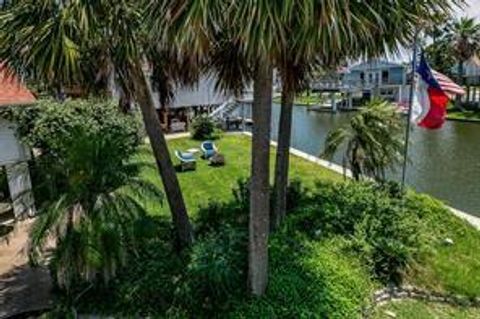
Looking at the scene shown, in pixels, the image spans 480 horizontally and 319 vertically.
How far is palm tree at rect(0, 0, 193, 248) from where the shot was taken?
806 centimetres

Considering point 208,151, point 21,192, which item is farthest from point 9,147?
point 208,151

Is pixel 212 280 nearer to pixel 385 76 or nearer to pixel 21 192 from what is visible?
pixel 21 192

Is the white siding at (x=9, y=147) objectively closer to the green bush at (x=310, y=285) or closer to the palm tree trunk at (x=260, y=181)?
the green bush at (x=310, y=285)

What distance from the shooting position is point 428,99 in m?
12.7

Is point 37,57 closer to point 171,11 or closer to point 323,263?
point 171,11

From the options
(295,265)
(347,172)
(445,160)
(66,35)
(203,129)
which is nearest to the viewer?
(66,35)

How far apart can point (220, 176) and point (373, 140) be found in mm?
7482

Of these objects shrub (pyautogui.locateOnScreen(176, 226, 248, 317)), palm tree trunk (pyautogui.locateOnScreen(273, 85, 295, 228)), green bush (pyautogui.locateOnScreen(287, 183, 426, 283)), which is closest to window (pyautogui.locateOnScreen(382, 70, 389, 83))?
green bush (pyautogui.locateOnScreen(287, 183, 426, 283))

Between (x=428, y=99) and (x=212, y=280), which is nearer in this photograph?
(x=212, y=280)

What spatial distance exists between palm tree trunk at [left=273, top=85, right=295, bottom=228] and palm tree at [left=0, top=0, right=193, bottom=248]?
334cm

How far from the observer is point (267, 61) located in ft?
21.8

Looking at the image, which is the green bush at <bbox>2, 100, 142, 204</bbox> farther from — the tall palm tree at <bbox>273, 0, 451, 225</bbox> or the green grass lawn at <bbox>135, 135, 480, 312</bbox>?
the tall palm tree at <bbox>273, 0, 451, 225</bbox>

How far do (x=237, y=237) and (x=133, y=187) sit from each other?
80.6 inches

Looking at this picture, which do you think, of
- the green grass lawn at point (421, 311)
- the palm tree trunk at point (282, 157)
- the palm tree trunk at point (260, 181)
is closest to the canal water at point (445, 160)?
the palm tree trunk at point (282, 157)
